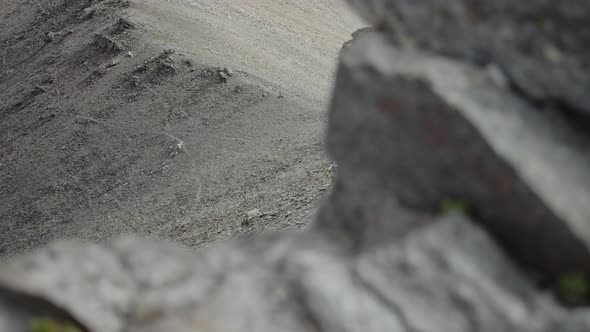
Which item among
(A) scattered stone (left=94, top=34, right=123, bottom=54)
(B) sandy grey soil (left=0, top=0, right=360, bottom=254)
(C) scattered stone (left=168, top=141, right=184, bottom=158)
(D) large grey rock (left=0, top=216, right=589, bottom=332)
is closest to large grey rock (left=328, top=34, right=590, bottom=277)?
(D) large grey rock (left=0, top=216, right=589, bottom=332)

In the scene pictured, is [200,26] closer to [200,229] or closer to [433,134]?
[200,229]

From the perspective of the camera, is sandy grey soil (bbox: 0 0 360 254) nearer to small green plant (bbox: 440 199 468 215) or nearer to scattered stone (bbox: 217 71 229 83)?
scattered stone (bbox: 217 71 229 83)

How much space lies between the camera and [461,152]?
6223 mm

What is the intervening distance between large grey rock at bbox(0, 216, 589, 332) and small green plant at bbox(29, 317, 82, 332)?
4.7 inches

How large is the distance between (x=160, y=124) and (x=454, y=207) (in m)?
17.6

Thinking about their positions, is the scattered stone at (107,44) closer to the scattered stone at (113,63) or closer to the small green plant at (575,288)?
the scattered stone at (113,63)

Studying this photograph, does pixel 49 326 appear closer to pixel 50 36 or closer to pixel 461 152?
pixel 461 152

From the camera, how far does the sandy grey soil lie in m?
19.4

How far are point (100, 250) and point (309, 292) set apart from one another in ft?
7.76

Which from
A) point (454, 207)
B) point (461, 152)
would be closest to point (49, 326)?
point (454, 207)

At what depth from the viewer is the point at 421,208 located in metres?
6.56

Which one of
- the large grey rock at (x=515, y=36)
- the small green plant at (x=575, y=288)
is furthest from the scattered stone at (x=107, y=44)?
the small green plant at (x=575, y=288)

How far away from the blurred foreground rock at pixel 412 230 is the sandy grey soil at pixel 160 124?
397 inches

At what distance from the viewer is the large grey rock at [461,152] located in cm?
599
